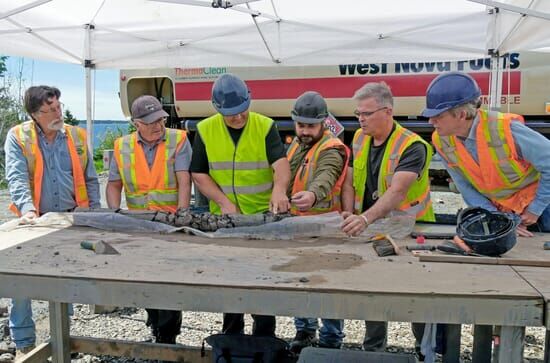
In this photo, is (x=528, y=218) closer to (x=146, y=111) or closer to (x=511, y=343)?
(x=511, y=343)

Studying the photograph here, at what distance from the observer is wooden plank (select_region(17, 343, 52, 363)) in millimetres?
2756

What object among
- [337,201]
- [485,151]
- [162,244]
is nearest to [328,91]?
[337,201]

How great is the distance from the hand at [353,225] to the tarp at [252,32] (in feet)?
8.43

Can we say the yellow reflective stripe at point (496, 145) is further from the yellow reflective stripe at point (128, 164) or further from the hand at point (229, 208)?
the yellow reflective stripe at point (128, 164)

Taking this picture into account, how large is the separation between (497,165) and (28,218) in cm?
241

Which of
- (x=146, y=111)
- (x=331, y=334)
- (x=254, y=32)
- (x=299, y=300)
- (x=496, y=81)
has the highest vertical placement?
(x=254, y=32)

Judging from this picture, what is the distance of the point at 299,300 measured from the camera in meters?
1.73

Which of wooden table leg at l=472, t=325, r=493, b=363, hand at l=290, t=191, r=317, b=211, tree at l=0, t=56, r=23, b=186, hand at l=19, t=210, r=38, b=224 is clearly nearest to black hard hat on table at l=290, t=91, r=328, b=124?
hand at l=290, t=191, r=317, b=211

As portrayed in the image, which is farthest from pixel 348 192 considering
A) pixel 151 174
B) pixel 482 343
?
pixel 151 174

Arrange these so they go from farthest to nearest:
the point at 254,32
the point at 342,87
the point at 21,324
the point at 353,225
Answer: the point at 342,87, the point at 254,32, the point at 21,324, the point at 353,225

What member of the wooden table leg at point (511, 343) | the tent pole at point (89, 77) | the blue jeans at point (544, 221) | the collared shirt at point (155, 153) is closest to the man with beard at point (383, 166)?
the blue jeans at point (544, 221)

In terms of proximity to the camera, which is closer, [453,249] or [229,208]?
[453,249]

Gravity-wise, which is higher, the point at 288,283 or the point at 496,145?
the point at 496,145

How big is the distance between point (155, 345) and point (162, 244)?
0.89 meters
